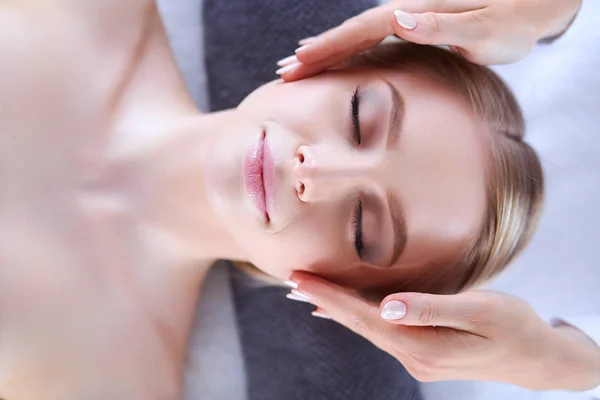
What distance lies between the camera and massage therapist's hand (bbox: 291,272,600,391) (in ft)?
2.59

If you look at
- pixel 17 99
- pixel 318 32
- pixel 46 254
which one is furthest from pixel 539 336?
pixel 17 99

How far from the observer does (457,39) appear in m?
0.85

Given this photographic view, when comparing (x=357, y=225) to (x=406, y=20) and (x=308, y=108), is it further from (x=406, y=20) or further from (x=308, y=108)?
(x=406, y=20)

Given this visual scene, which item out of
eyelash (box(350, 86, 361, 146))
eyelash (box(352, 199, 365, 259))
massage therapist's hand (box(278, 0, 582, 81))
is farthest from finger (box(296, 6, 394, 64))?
eyelash (box(352, 199, 365, 259))

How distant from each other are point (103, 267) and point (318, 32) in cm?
70

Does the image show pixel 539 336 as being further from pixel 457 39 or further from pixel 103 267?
pixel 103 267

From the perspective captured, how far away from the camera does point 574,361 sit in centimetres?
98

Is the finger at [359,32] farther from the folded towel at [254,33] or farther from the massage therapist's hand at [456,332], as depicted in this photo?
the massage therapist's hand at [456,332]

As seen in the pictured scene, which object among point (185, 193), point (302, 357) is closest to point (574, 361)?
point (302, 357)

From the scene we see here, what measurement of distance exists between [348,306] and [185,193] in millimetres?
405

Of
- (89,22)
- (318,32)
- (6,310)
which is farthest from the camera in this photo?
(318,32)

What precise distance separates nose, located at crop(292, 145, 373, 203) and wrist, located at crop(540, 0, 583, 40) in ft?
1.41

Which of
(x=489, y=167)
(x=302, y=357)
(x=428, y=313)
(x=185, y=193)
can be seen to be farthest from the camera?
(x=302, y=357)

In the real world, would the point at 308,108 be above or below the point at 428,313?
above
